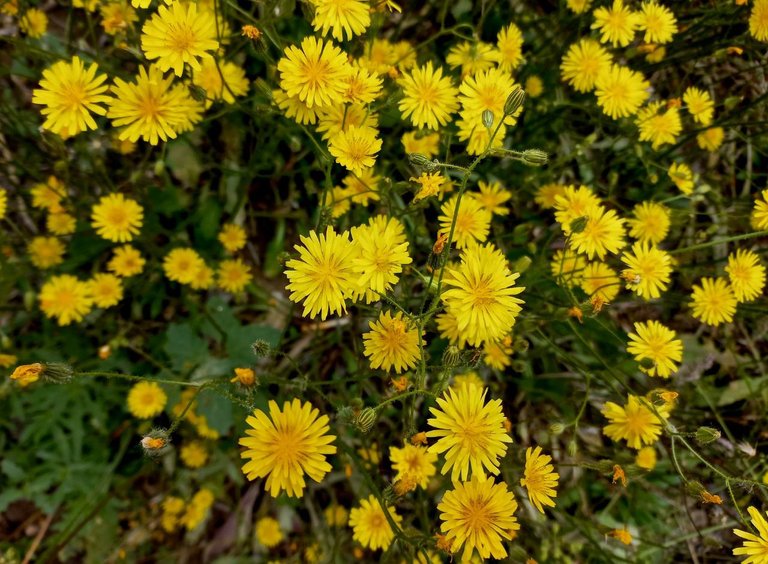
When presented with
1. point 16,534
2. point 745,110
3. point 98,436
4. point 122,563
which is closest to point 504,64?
point 745,110

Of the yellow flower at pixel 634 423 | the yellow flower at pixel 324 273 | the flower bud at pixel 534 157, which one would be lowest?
the yellow flower at pixel 634 423

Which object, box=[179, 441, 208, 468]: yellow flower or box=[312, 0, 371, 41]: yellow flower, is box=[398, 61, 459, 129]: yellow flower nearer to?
box=[312, 0, 371, 41]: yellow flower

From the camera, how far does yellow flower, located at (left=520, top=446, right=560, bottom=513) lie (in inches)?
63.4

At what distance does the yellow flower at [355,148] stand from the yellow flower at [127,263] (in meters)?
1.34

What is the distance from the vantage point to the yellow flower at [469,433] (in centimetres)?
154

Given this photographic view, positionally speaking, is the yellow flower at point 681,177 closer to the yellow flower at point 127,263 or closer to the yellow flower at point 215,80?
the yellow flower at point 215,80

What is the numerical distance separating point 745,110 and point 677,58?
1.52ft

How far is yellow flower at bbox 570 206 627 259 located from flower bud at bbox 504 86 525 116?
589 mm

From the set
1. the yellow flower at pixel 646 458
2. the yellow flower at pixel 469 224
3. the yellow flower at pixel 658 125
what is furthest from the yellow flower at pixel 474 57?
the yellow flower at pixel 646 458

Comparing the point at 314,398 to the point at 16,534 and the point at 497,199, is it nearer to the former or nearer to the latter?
the point at 497,199

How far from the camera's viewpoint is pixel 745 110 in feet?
8.43

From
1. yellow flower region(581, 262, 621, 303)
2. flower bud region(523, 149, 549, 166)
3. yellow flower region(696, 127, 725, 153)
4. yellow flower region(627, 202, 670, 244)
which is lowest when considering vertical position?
flower bud region(523, 149, 549, 166)

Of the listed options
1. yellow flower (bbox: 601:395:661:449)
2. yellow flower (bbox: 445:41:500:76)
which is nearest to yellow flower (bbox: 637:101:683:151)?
yellow flower (bbox: 445:41:500:76)

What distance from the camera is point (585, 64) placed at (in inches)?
96.7
